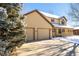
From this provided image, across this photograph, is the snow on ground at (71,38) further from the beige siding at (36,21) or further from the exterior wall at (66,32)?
the beige siding at (36,21)

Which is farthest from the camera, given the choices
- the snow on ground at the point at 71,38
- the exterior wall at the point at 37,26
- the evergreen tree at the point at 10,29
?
the exterior wall at the point at 37,26

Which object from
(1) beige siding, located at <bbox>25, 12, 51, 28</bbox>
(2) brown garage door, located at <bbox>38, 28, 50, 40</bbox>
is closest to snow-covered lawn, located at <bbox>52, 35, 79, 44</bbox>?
(2) brown garage door, located at <bbox>38, 28, 50, 40</bbox>

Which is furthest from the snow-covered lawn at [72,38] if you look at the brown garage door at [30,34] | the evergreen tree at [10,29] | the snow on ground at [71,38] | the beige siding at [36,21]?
the evergreen tree at [10,29]

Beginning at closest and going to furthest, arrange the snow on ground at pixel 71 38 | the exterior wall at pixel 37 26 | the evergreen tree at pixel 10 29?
the evergreen tree at pixel 10 29 < the snow on ground at pixel 71 38 < the exterior wall at pixel 37 26

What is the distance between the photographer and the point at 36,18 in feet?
13.9

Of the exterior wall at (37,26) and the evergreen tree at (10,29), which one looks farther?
the exterior wall at (37,26)

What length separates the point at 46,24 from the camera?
13.9 ft

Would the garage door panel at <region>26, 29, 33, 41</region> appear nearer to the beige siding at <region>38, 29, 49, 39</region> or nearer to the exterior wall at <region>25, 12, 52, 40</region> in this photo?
the exterior wall at <region>25, 12, 52, 40</region>

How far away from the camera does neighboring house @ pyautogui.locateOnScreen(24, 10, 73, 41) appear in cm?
418

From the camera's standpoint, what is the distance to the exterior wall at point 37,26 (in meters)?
4.20

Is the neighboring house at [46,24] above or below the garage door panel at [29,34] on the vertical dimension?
above

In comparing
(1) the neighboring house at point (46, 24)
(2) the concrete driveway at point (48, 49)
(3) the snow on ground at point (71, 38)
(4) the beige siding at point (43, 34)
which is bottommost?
(2) the concrete driveway at point (48, 49)

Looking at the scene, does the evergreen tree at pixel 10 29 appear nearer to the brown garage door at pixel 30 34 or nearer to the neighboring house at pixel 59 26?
the brown garage door at pixel 30 34

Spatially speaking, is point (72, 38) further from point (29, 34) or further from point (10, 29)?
point (10, 29)
